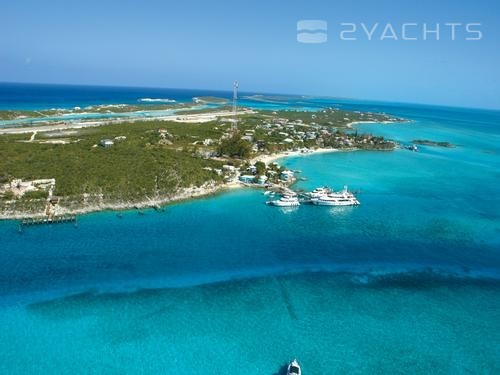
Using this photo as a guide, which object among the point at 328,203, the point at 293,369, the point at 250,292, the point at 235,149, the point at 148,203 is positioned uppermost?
the point at 235,149

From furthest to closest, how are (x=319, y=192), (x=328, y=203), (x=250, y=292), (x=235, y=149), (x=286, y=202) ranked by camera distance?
(x=235, y=149), (x=319, y=192), (x=328, y=203), (x=286, y=202), (x=250, y=292)

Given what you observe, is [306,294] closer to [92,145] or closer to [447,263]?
[447,263]

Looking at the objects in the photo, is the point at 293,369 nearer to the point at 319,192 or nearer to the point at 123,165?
the point at 319,192

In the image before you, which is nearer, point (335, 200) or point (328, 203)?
point (328, 203)

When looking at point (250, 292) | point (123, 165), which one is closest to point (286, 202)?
point (250, 292)

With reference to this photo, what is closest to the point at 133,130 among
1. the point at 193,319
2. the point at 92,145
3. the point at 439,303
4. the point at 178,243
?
the point at 92,145
